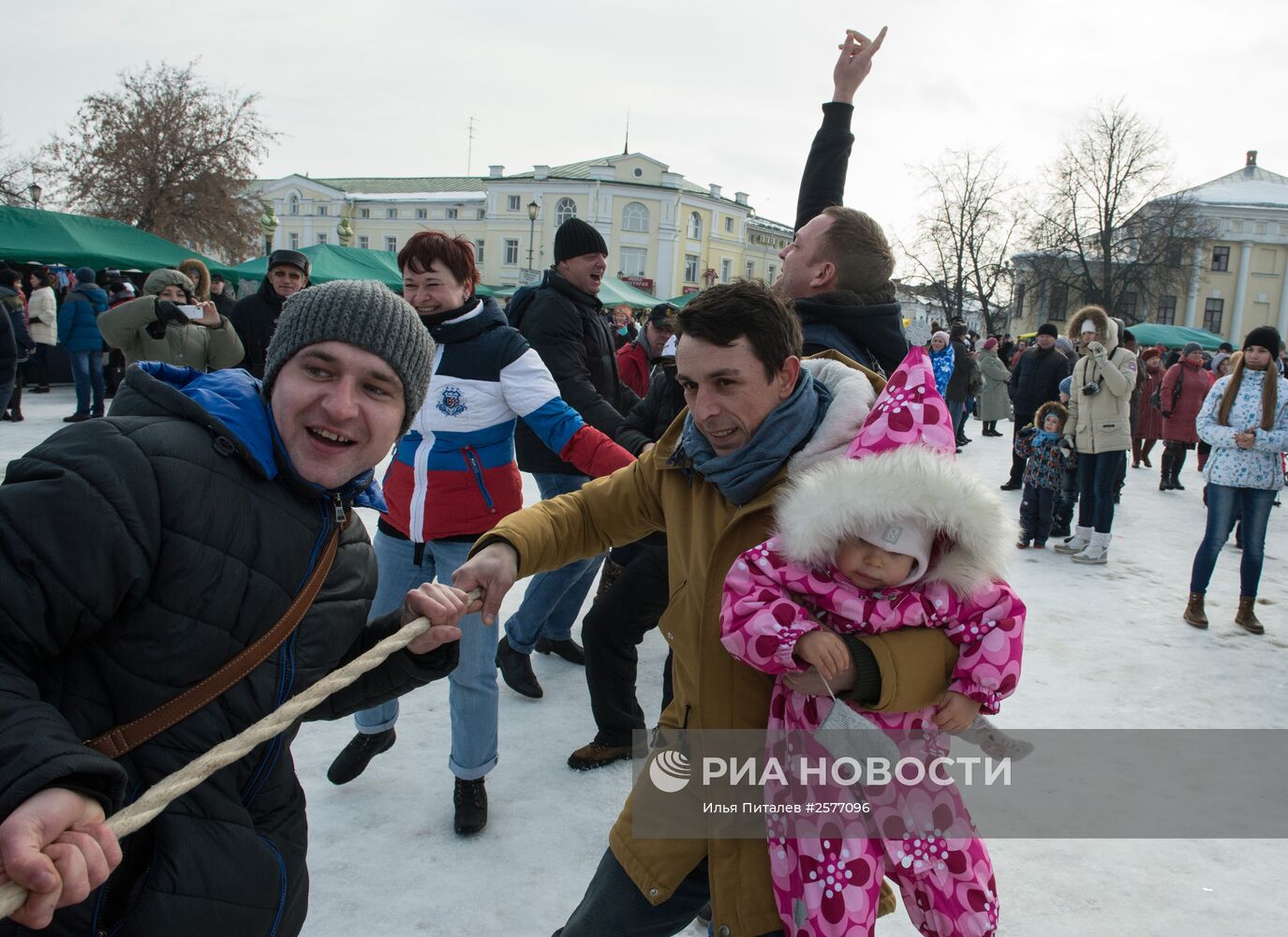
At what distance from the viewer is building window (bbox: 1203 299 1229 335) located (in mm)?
57219

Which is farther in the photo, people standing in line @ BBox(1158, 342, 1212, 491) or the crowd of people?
people standing in line @ BBox(1158, 342, 1212, 491)

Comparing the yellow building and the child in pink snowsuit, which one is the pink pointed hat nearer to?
the child in pink snowsuit

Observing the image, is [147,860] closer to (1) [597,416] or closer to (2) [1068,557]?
(1) [597,416]

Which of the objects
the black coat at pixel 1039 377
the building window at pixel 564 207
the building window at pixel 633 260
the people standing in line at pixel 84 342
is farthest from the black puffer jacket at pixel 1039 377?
the building window at pixel 564 207

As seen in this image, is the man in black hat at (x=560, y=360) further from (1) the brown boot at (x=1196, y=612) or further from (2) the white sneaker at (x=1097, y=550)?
(2) the white sneaker at (x=1097, y=550)

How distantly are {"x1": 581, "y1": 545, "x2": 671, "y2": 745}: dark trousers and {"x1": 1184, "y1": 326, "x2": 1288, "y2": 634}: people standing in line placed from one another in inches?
171

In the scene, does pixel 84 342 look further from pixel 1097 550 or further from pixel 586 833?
pixel 1097 550

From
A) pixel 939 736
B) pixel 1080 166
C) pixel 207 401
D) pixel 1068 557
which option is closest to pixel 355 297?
pixel 207 401

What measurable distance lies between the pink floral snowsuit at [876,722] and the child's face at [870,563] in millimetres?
32

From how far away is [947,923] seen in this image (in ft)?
5.03

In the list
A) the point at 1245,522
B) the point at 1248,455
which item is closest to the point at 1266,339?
the point at 1248,455

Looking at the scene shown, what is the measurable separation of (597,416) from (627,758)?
147 cm

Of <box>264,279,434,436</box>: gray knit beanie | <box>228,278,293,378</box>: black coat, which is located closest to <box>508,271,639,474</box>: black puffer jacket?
<box>264,279,434,436</box>: gray knit beanie

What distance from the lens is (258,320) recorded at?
5879 millimetres
